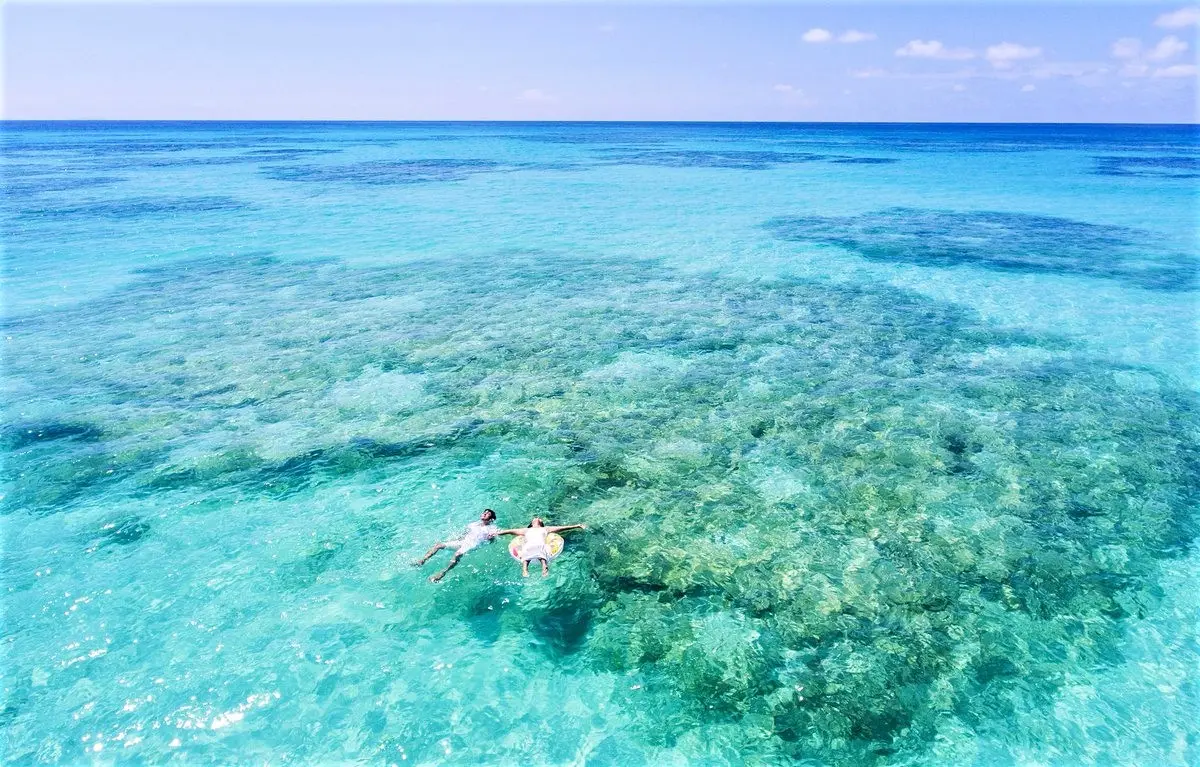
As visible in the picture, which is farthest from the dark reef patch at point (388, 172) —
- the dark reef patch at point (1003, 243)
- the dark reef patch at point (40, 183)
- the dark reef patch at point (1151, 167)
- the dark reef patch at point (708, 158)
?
the dark reef patch at point (1151, 167)

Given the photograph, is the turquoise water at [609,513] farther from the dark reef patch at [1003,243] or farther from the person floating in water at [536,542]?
the dark reef patch at [1003,243]

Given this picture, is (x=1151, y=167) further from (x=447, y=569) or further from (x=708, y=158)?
(x=447, y=569)

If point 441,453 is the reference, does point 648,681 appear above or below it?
below

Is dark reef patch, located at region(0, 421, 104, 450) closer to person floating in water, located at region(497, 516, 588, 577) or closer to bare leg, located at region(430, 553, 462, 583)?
bare leg, located at region(430, 553, 462, 583)

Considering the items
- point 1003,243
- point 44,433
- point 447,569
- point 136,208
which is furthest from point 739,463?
point 136,208

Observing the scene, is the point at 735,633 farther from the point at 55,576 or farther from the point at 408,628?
the point at 55,576

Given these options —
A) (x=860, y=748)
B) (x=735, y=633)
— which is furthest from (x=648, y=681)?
(x=860, y=748)
